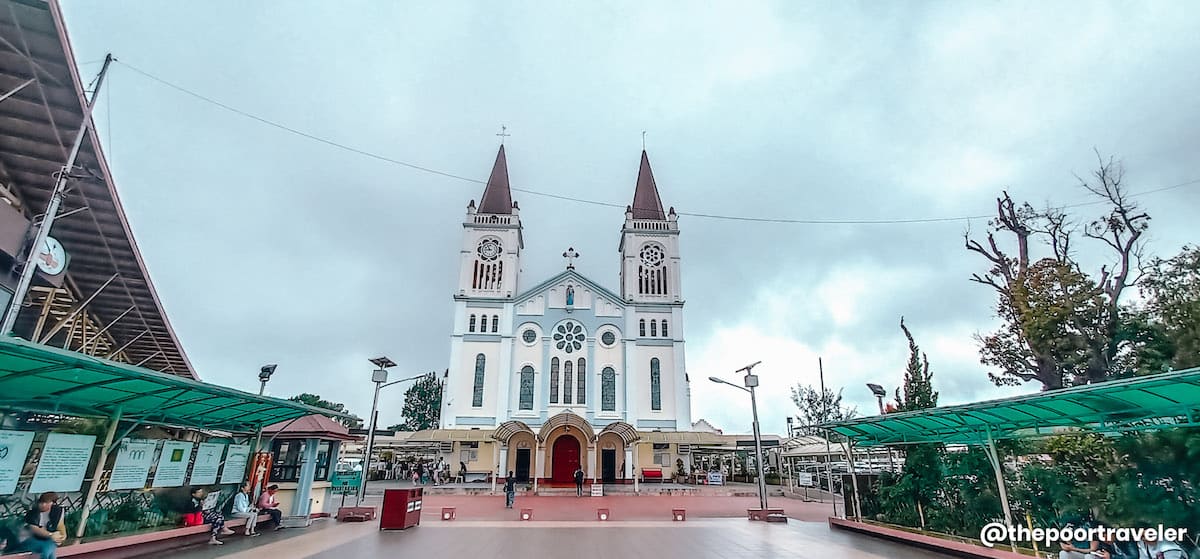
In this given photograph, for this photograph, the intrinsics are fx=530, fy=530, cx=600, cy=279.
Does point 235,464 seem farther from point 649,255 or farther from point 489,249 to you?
point 649,255

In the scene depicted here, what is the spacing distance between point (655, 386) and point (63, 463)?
2666 cm

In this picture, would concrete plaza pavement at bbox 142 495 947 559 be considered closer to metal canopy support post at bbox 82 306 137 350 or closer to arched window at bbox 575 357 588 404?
metal canopy support post at bbox 82 306 137 350

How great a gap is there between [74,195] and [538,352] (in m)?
22.8

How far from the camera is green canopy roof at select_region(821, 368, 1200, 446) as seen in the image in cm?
651

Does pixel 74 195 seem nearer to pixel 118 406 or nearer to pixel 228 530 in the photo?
pixel 118 406

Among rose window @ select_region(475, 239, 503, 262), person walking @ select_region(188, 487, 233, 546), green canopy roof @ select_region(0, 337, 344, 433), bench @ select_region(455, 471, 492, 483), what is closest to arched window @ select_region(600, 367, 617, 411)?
bench @ select_region(455, 471, 492, 483)

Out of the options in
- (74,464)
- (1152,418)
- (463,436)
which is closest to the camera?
(1152,418)

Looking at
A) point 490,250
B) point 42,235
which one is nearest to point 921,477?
point 42,235

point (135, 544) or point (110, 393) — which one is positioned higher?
point (110, 393)

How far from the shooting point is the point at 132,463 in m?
9.08

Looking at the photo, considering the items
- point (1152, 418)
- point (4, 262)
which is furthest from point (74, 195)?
point (1152, 418)

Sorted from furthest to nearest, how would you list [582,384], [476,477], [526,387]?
1. [582,384]
2. [526,387]
3. [476,477]

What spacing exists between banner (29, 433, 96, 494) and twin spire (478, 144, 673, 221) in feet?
93.5

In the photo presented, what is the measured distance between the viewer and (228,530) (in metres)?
10.4
